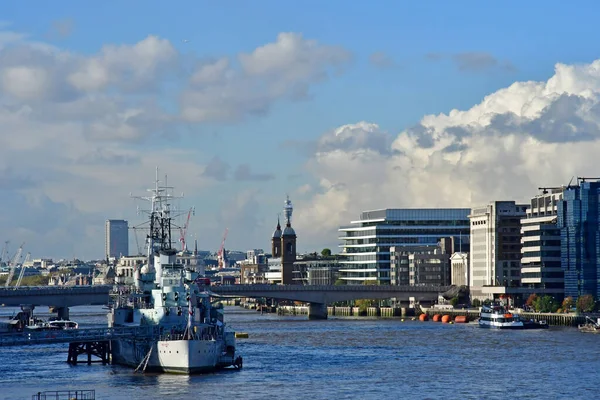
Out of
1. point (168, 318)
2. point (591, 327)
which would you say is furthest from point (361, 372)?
point (591, 327)

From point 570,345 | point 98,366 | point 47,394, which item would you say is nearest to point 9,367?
point 98,366

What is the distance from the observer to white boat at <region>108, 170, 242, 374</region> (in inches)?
4205

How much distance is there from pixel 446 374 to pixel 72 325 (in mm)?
65438

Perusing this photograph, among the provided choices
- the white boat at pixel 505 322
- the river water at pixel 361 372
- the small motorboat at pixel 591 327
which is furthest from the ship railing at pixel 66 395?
the white boat at pixel 505 322

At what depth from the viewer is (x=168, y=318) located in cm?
11469

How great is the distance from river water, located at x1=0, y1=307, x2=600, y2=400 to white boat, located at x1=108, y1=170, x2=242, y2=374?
4.64 feet

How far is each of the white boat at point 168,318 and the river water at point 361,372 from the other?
141cm

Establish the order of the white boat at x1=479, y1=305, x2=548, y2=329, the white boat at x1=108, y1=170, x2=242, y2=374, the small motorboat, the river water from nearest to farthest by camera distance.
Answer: the river water, the white boat at x1=108, y1=170, x2=242, y2=374, the small motorboat, the white boat at x1=479, y1=305, x2=548, y2=329

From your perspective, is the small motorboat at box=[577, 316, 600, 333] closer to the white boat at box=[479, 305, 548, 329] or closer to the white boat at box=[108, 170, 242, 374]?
the white boat at box=[479, 305, 548, 329]

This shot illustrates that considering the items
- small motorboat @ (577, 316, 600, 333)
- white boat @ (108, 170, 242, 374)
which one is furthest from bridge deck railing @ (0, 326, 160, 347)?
small motorboat @ (577, 316, 600, 333)

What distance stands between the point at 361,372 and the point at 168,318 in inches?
643

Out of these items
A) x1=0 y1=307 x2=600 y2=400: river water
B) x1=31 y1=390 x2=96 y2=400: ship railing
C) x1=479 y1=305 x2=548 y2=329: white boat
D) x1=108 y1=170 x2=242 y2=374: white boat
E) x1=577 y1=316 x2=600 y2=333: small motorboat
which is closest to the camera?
x1=31 y1=390 x2=96 y2=400: ship railing

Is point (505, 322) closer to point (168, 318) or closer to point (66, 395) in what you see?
point (168, 318)

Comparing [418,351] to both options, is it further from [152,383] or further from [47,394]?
→ [47,394]
